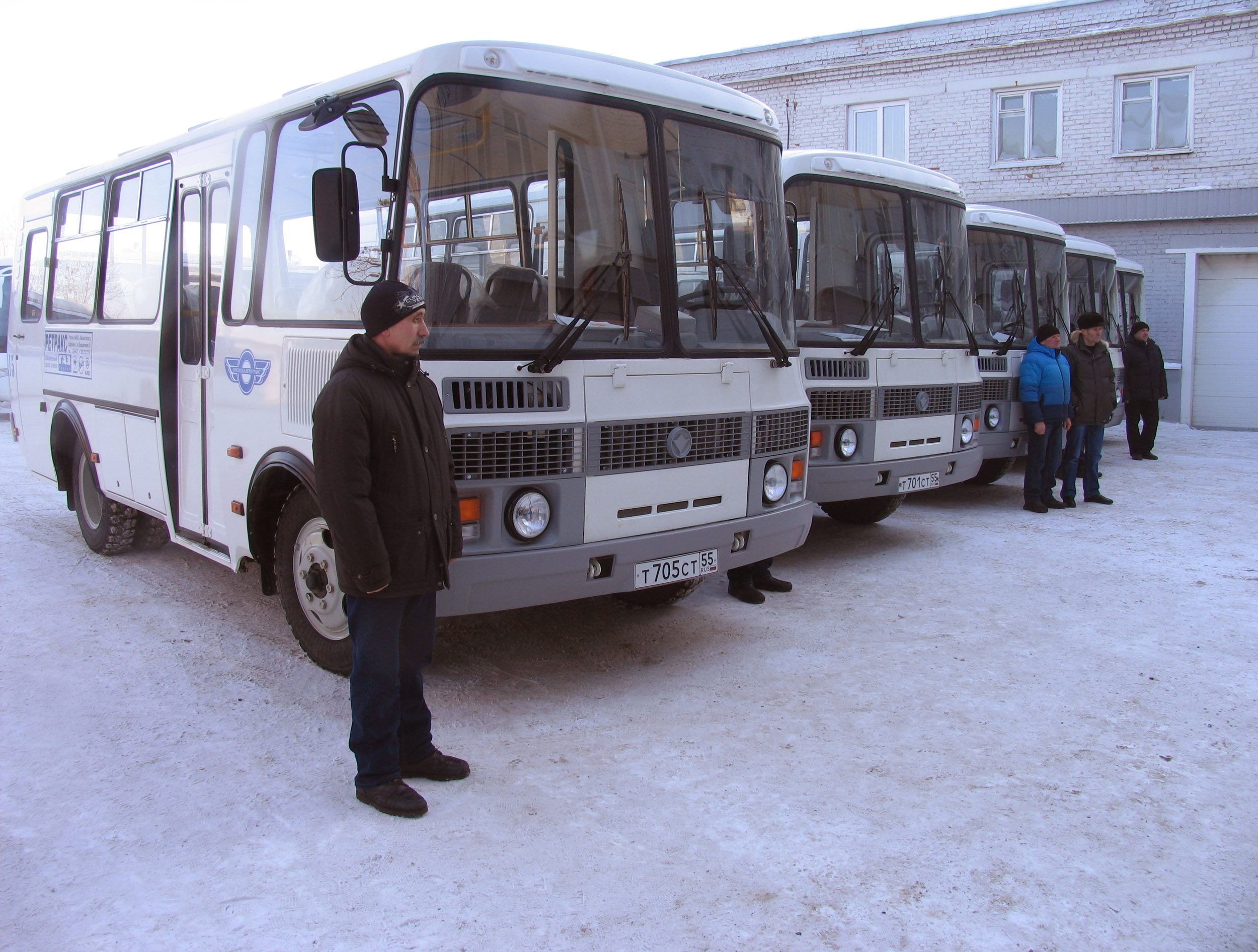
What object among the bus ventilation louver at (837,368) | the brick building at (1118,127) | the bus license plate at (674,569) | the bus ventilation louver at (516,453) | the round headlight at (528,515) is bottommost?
the bus license plate at (674,569)

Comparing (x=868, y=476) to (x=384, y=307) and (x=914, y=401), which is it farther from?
(x=384, y=307)

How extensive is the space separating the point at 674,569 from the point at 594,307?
4.28ft

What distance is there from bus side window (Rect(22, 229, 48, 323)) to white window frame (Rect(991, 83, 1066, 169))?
18.1 meters

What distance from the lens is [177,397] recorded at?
6.04 meters

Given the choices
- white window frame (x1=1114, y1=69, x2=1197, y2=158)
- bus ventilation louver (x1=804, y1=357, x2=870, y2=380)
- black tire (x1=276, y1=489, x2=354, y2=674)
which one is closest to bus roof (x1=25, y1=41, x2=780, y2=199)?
black tire (x1=276, y1=489, x2=354, y2=674)

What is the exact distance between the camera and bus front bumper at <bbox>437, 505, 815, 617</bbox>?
4.34 metres

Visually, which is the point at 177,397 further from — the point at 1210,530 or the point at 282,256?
the point at 1210,530

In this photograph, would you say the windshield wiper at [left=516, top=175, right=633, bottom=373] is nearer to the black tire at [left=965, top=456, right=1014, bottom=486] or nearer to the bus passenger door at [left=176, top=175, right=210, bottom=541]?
the bus passenger door at [left=176, top=175, right=210, bottom=541]

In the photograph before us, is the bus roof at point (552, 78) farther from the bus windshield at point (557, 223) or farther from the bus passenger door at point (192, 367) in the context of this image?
the bus passenger door at point (192, 367)

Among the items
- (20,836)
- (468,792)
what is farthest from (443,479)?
(20,836)

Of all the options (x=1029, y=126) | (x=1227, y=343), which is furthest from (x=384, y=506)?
(x=1029, y=126)

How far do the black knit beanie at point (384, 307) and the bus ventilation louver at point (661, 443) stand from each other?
4.30 ft

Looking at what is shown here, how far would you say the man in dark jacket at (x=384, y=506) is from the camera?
3.43 m

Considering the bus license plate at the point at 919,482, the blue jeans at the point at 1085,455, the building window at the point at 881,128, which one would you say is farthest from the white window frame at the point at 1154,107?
the bus license plate at the point at 919,482
